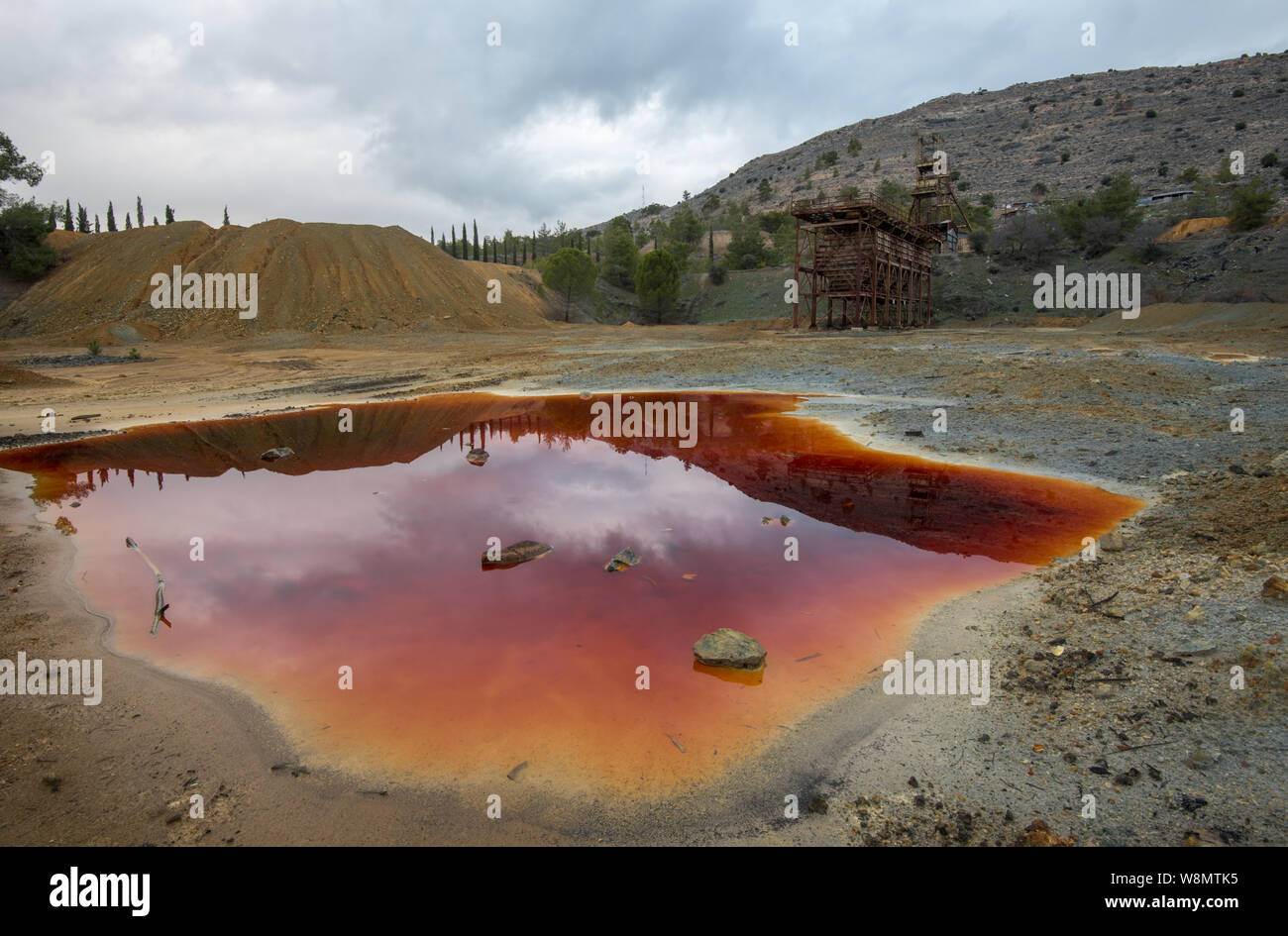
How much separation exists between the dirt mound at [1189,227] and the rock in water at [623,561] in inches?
1996

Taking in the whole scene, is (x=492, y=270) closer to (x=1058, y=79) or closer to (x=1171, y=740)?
(x=1171, y=740)

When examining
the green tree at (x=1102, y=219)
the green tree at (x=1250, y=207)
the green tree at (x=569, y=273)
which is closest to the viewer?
the green tree at (x=1250, y=207)

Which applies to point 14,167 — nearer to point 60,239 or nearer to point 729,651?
point 60,239

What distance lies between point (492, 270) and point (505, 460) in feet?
193

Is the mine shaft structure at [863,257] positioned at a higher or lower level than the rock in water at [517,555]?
higher

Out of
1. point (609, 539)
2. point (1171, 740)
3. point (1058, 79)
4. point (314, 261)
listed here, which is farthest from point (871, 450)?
point (1058, 79)

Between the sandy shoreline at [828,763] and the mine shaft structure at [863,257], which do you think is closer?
the sandy shoreline at [828,763]

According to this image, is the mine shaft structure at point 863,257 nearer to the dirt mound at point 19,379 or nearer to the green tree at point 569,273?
the green tree at point 569,273

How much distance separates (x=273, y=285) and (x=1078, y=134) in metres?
93.5

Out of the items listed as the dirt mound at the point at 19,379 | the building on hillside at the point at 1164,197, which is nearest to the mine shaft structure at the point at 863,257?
the building on hillside at the point at 1164,197

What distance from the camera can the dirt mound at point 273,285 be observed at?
42.1m

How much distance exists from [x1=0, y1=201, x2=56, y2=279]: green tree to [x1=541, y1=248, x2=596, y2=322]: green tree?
38021 millimetres

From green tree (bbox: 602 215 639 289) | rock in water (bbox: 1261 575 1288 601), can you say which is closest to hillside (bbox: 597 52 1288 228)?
green tree (bbox: 602 215 639 289)

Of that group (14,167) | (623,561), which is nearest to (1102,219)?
(623,561)
